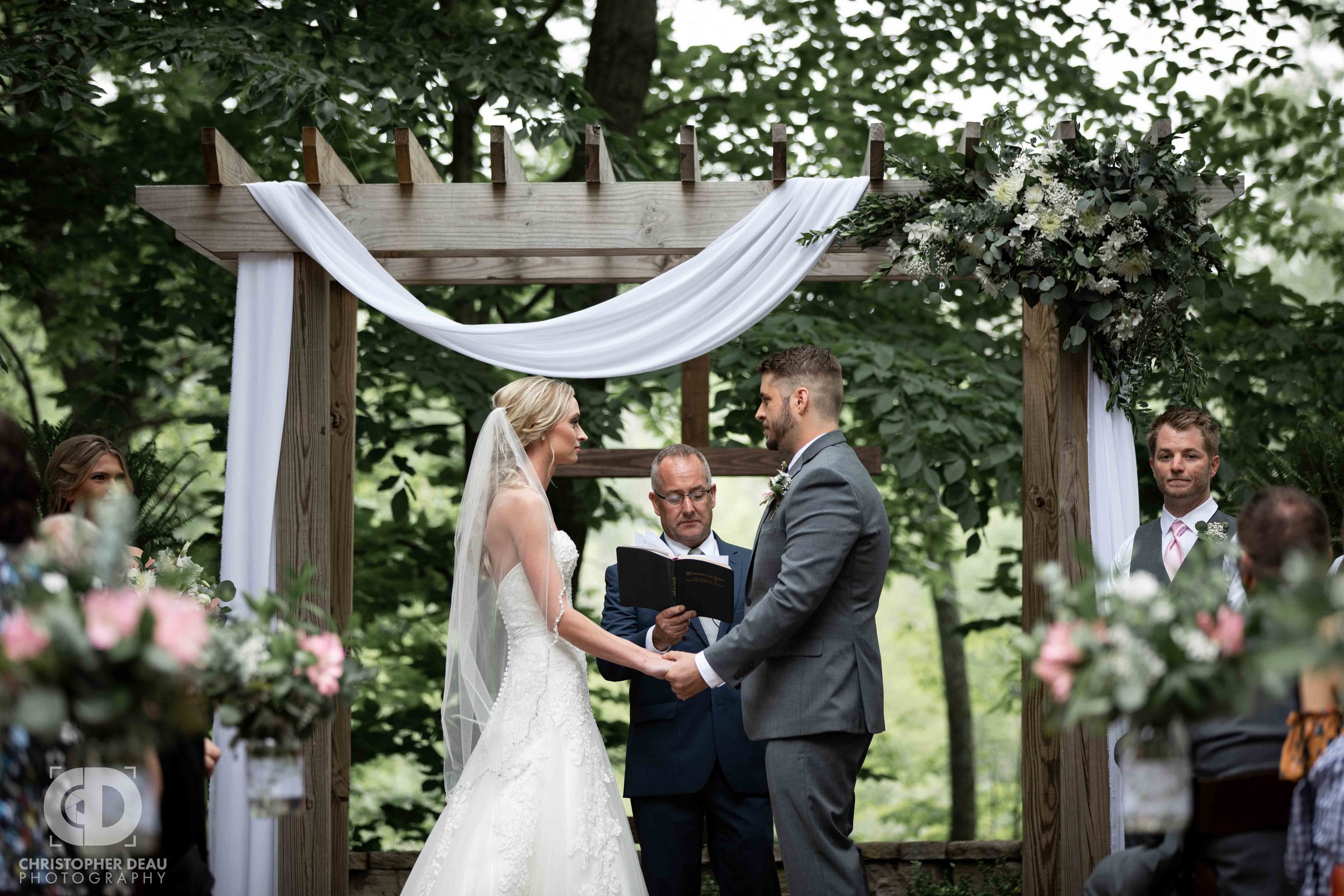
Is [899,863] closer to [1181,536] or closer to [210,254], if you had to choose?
[1181,536]

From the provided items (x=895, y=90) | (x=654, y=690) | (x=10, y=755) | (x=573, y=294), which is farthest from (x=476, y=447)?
(x=895, y=90)

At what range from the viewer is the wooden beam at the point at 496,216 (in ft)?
15.1

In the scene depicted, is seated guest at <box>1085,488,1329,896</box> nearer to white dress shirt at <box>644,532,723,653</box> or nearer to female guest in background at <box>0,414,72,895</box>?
white dress shirt at <box>644,532,723,653</box>

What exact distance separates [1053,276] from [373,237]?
2434 mm

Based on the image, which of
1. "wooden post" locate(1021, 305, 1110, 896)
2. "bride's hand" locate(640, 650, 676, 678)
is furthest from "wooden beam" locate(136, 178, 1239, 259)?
"bride's hand" locate(640, 650, 676, 678)

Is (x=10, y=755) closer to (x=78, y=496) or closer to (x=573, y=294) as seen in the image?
(x=78, y=496)

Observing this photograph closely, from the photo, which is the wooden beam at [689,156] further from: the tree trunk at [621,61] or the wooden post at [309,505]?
the tree trunk at [621,61]

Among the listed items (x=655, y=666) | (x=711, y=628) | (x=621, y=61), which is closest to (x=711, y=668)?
(x=655, y=666)

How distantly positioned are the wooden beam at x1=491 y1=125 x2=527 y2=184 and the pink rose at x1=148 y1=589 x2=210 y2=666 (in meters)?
2.54

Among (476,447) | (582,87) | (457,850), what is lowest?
(457,850)

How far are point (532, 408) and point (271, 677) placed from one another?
64.6 inches

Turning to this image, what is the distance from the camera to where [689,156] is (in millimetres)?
4469

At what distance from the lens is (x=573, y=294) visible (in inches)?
269

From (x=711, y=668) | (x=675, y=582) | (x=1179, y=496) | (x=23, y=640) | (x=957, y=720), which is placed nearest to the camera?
(x=23, y=640)
